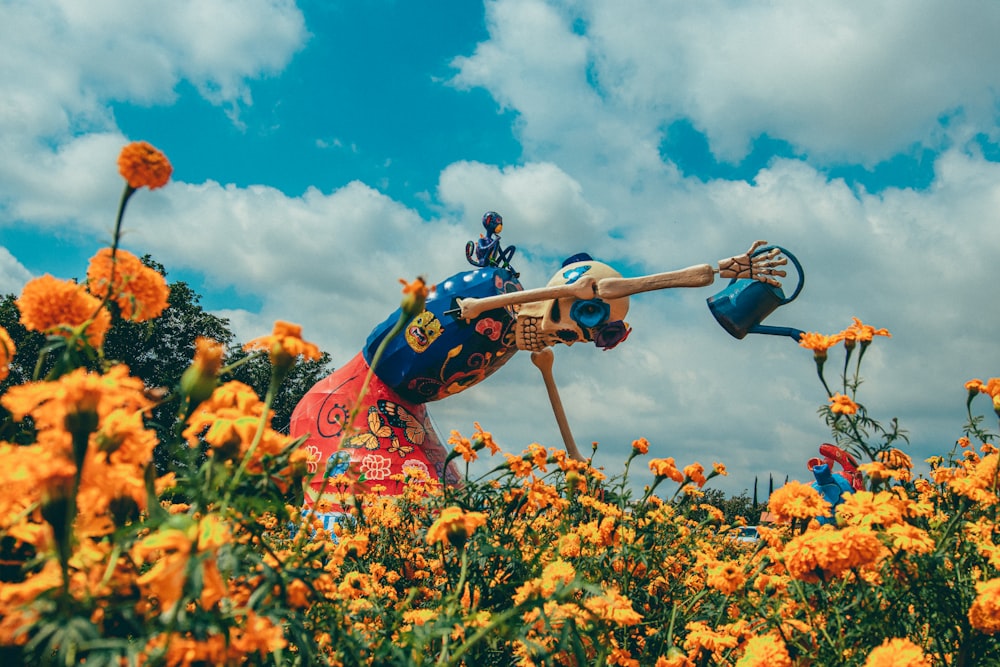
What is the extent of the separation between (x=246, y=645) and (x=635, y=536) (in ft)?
6.09

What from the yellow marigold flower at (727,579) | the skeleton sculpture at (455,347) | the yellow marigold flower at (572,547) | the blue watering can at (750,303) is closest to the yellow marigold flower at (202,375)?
the yellow marigold flower at (572,547)

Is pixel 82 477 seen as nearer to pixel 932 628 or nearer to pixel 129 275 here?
pixel 129 275

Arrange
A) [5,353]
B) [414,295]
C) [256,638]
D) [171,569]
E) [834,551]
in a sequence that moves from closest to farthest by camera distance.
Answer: [171,569] → [256,638] → [5,353] → [414,295] → [834,551]

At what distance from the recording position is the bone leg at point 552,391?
6.73 m

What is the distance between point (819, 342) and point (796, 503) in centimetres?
55

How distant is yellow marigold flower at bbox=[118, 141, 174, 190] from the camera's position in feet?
4.10

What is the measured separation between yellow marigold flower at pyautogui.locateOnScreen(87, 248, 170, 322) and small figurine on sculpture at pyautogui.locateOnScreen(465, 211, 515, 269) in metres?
5.52

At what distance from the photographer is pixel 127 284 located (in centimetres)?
142

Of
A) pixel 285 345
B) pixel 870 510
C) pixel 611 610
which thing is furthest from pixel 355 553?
pixel 870 510

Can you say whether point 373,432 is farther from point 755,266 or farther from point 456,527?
point 456,527

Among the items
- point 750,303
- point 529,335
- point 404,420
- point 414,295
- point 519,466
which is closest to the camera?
point 414,295

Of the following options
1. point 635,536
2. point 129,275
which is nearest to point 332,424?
point 635,536

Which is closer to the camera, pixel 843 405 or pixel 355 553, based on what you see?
pixel 843 405

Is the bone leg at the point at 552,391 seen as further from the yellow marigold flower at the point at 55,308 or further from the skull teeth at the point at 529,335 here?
the yellow marigold flower at the point at 55,308
